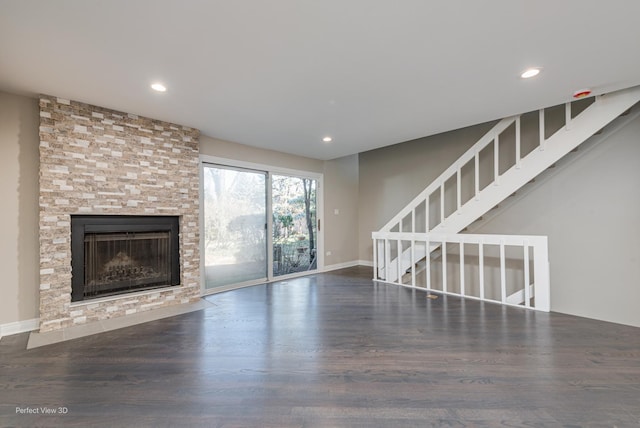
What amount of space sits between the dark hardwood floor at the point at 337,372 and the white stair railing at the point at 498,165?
1632 millimetres

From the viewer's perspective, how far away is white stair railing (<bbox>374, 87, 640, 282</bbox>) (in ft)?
10.4

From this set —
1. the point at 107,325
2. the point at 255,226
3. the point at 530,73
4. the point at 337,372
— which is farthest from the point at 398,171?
the point at 107,325

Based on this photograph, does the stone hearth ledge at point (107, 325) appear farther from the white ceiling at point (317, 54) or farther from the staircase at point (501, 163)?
the staircase at point (501, 163)

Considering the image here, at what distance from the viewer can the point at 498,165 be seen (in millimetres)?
4266

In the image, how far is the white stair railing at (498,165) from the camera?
10.4 feet

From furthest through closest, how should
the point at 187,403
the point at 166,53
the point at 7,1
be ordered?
the point at 166,53 → the point at 187,403 → the point at 7,1

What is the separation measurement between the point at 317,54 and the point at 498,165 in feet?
11.8

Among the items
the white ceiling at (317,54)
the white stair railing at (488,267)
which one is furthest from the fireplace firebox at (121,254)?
the white stair railing at (488,267)

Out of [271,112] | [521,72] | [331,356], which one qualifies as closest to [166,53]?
[271,112]

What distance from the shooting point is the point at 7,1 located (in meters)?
1.57

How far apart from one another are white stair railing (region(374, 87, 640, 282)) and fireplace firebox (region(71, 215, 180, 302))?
3435 millimetres

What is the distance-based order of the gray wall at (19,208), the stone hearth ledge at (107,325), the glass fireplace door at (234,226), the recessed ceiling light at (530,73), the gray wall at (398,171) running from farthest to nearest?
the gray wall at (398,171) → the glass fireplace door at (234,226) → the gray wall at (19,208) → the stone hearth ledge at (107,325) → the recessed ceiling light at (530,73)

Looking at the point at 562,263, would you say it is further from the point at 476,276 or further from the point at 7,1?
the point at 7,1

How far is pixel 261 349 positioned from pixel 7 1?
2880 millimetres
